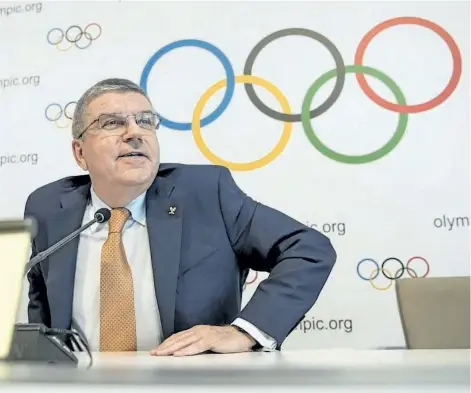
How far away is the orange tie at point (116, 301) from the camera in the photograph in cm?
167

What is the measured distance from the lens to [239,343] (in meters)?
1.37

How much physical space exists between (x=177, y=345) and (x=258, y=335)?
0.28m

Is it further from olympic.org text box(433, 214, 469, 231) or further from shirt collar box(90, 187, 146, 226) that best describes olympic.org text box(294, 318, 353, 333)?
shirt collar box(90, 187, 146, 226)

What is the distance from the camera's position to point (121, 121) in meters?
1.94

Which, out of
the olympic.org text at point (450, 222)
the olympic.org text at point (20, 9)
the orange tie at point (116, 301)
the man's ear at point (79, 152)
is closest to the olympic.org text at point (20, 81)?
the olympic.org text at point (20, 9)

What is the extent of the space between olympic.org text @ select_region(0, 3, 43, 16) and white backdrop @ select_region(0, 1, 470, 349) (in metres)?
0.03

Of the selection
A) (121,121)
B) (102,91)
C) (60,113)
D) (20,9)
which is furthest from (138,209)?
(20,9)

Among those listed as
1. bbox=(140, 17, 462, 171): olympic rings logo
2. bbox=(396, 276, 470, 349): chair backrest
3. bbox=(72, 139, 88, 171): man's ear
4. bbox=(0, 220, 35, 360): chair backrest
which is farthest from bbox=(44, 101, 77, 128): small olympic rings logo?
bbox=(0, 220, 35, 360): chair backrest

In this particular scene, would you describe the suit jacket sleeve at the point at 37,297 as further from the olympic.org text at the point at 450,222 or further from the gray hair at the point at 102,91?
the olympic.org text at the point at 450,222

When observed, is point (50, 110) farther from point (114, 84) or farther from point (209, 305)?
point (209, 305)

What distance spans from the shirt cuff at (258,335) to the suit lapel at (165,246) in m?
0.28

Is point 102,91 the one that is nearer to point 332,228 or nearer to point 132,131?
point 132,131

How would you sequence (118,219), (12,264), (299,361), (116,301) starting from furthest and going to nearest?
1. (118,219)
2. (116,301)
3. (299,361)
4. (12,264)

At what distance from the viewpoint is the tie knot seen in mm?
1802
